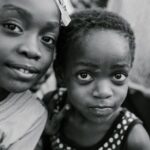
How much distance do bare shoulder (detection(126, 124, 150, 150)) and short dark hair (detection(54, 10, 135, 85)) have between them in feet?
1.04

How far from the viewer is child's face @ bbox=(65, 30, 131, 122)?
1.59 metres

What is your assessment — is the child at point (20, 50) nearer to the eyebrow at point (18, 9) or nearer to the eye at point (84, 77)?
the eyebrow at point (18, 9)

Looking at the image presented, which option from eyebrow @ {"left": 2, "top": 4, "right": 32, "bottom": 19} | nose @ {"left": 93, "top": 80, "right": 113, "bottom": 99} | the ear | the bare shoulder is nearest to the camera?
eyebrow @ {"left": 2, "top": 4, "right": 32, "bottom": 19}

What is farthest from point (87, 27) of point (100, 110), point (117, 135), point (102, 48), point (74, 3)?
point (74, 3)

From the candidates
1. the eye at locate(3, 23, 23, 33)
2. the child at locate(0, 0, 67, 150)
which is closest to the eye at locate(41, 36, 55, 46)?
the child at locate(0, 0, 67, 150)

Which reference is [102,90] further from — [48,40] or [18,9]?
[18,9]

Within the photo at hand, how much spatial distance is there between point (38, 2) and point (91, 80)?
346mm

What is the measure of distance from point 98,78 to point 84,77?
0.06m

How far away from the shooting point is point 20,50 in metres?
1.46

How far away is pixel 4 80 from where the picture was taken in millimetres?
1496

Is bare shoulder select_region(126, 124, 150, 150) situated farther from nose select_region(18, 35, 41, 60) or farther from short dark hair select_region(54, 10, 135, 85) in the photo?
nose select_region(18, 35, 41, 60)

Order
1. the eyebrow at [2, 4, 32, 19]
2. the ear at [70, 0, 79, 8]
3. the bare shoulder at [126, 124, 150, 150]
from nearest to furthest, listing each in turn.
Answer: the eyebrow at [2, 4, 32, 19] < the bare shoulder at [126, 124, 150, 150] < the ear at [70, 0, 79, 8]

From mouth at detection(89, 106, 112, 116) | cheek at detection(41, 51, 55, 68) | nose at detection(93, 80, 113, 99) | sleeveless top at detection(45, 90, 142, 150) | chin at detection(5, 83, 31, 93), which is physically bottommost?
sleeveless top at detection(45, 90, 142, 150)

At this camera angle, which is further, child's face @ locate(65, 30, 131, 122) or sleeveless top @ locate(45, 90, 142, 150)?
sleeveless top @ locate(45, 90, 142, 150)
